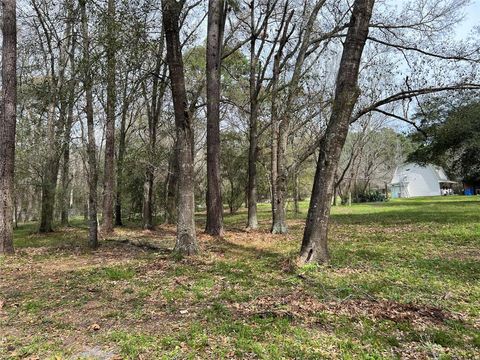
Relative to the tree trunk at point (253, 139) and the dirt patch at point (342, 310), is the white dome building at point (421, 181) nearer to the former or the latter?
the tree trunk at point (253, 139)

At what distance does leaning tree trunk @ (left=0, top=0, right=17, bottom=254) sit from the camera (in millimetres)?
8461

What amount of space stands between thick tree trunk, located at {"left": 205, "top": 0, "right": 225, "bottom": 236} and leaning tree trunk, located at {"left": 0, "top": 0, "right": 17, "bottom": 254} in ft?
17.1

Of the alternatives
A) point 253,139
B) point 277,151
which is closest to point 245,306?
point 277,151

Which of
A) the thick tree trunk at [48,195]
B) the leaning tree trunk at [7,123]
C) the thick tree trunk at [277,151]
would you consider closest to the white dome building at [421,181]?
the thick tree trunk at [277,151]

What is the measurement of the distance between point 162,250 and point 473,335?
6.68 meters

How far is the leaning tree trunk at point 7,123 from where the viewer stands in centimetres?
846

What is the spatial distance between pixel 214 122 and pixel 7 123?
18.3ft

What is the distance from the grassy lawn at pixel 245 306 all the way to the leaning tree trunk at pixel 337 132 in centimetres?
49

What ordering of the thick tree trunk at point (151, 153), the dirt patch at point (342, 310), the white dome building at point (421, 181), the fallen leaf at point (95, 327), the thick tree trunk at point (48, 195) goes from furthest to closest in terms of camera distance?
the white dome building at point (421, 181), the thick tree trunk at point (48, 195), the thick tree trunk at point (151, 153), the dirt patch at point (342, 310), the fallen leaf at point (95, 327)

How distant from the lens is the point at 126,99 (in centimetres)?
1077

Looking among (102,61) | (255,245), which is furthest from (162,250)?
(102,61)

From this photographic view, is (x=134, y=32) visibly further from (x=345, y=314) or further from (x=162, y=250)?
(x=345, y=314)

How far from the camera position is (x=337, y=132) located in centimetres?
612

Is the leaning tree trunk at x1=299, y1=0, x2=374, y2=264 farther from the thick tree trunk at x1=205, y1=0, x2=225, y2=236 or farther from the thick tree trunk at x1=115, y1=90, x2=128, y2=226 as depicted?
the thick tree trunk at x1=115, y1=90, x2=128, y2=226
